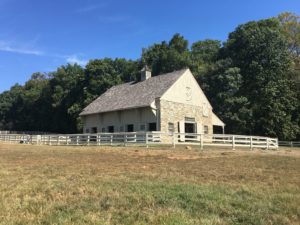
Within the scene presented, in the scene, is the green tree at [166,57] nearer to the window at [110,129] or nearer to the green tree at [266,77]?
the green tree at [266,77]

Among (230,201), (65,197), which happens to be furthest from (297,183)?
(65,197)

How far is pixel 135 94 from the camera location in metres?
37.5

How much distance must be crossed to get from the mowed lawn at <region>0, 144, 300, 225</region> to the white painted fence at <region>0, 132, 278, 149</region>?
42.4 ft

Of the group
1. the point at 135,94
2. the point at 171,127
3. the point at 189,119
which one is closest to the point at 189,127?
the point at 189,119

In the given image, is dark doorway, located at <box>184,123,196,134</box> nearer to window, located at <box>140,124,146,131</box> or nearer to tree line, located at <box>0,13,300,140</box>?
window, located at <box>140,124,146,131</box>

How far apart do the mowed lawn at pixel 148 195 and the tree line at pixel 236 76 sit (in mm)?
33497

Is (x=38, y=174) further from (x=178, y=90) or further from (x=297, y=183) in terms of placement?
(x=178, y=90)

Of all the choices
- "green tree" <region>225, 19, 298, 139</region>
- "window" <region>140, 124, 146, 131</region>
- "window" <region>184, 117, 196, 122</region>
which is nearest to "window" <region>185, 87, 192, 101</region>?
"window" <region>184, 117, 196, 122</region>

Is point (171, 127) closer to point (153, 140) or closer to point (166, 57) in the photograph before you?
point (153, 140)

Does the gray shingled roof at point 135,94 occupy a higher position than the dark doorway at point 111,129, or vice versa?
the gray shingled roof at point 135,94

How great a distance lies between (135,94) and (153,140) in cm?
1050

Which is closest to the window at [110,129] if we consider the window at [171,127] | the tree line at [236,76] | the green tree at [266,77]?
the window at [171,127]

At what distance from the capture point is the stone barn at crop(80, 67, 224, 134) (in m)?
33.9

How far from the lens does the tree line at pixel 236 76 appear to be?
45.1m
